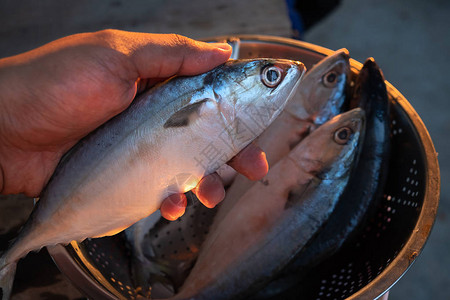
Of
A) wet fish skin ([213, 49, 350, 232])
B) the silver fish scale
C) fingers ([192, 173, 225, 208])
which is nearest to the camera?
fingers ([192, 173, 225, 208])

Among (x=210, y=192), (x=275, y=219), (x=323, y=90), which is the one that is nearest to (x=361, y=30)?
(x=323, y=90)

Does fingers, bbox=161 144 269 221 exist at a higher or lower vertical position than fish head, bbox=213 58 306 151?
lower

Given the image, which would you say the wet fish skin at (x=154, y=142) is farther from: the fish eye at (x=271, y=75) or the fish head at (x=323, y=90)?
the fish head at (x=323, y=90)

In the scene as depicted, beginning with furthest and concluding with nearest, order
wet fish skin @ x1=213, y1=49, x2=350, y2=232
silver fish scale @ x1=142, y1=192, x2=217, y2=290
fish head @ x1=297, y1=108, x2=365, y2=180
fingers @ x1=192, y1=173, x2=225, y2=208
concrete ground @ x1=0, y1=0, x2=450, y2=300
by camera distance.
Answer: concrete ground @ x1=0, y1=0, x2=450, y2=300, wet fish skin @ x1=213, y1=49, x2=350, y2=232, silver fish scale @ x1=142, y1=192, x2=217, y2=290, fish head @ x1=297, y1=108, x2=365, y2=180, fingers @ x1=192, y1=173, x2=225, y2=208

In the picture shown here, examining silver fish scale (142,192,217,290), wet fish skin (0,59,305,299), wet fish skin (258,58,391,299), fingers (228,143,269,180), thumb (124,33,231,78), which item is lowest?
silver fish scale (142,192,217,290)

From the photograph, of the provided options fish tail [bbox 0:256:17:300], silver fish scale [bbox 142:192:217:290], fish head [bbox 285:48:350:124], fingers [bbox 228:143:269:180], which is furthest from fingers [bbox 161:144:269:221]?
fish tail [bbox 0:256:17:300]

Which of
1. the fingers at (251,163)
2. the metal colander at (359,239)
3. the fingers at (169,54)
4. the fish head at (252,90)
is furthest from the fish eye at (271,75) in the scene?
the metal colander at (359,239)

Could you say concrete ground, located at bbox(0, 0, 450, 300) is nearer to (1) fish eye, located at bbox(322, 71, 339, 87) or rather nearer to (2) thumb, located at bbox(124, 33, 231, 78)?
(1) fish eye, located at bbox(322, 71, 339, 87)
